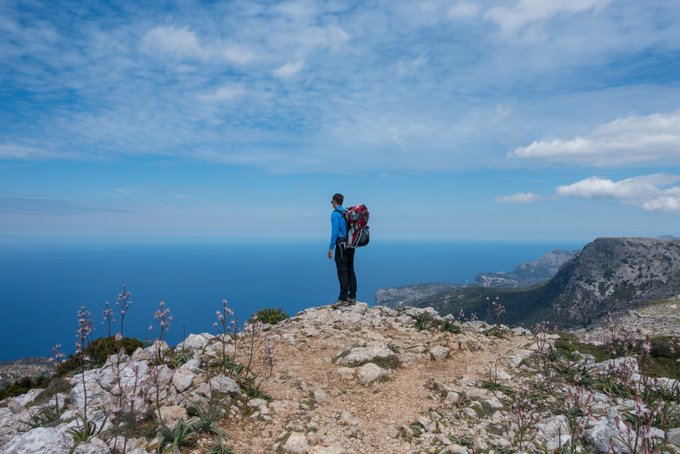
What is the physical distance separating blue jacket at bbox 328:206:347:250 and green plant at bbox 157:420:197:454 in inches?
381

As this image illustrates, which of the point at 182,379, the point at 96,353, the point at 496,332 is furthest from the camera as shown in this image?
the point at 496,332

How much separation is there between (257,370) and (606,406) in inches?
297

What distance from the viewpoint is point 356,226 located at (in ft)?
49.3

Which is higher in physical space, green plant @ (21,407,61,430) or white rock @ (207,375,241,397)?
white rock @ (207,375,241,397)

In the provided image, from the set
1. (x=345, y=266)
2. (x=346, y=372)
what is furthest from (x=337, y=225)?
(x=346, y=372)

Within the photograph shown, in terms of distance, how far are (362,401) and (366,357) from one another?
1895mm

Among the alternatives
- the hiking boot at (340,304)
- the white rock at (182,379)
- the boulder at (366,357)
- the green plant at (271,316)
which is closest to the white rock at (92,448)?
the white rock at (182,379)

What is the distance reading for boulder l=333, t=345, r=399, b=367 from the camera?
922 centimetres

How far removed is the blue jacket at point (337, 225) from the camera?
1467 centimetres

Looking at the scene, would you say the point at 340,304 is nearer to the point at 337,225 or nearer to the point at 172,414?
the point at 337,225

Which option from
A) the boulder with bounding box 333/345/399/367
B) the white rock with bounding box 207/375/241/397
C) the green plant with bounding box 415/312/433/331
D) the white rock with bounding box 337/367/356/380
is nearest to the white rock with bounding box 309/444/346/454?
the white rock with bounding box 207/375/241/397

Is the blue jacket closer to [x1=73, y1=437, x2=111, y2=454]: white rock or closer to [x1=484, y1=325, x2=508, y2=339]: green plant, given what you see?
[x1=484, y1=325, x2=508, y2=339]: green plant

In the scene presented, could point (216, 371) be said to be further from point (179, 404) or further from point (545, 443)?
point (545, 443)

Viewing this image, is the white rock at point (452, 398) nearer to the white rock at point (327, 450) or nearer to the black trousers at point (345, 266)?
the white rock at point (327, 450)
